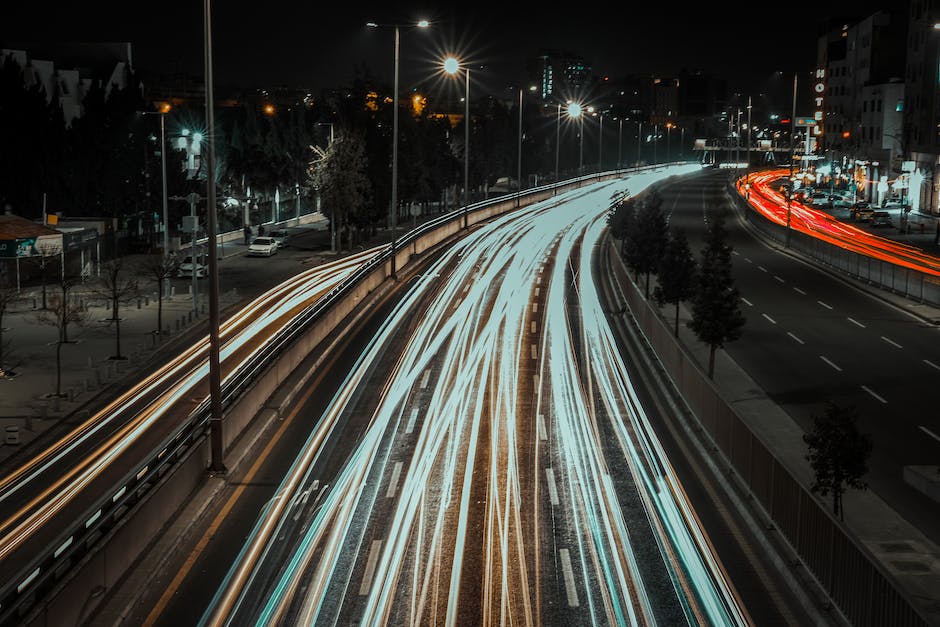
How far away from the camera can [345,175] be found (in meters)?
63.7

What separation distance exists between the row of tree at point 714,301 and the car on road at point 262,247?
19.2 meters

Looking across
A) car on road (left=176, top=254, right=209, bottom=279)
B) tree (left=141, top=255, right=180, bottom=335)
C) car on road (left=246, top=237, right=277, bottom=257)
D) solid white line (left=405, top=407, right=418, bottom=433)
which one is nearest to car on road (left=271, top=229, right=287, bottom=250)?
car on road (left=246, top=237, right=277, bottom=257)

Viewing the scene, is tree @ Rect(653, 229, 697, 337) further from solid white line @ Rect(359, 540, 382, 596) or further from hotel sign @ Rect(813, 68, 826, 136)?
hotel sign @ Rect(813, 68, 826, 136)

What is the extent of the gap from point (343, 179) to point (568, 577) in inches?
1987

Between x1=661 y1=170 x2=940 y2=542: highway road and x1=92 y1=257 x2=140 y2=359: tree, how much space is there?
19.8 meters

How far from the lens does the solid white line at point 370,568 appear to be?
14.6m

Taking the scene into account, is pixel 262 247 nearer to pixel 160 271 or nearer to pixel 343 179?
pixel 343 179

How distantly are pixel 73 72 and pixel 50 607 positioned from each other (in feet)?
270

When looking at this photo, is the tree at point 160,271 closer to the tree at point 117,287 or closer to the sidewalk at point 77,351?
the sidewalk at point 77,351

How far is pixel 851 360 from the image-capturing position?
3212 cm

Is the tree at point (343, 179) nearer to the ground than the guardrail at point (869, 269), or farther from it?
farther from it

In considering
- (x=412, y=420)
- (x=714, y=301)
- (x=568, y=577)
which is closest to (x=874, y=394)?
(x=714, y=301)

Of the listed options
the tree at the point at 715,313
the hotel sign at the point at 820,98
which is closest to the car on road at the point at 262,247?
the tree at the point at 715,313

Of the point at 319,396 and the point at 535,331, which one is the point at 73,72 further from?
the point at 319,396
